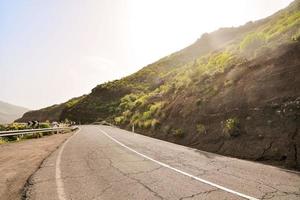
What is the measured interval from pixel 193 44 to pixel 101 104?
141 feet

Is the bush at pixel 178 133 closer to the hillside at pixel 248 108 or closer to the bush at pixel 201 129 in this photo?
the hillside at pixel 248 108

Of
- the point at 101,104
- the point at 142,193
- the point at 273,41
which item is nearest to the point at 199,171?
the point at 142,193

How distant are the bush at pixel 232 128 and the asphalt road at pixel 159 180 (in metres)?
3.63

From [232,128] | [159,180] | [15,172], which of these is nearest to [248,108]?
[232,128]

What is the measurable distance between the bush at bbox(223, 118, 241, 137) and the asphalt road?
3626 mm

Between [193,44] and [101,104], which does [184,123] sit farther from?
[193,44]

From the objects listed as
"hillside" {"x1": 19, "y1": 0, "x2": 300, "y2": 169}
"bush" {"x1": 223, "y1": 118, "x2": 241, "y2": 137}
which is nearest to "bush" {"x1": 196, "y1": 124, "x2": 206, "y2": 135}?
"hillside" {"x1": 19, "y1": 0, "x2": 300, "y2": 169}

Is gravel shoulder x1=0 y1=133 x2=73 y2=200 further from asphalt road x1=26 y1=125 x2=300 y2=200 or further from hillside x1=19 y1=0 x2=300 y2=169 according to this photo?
hillside x1=19 y1=0 x2=300 y2=169

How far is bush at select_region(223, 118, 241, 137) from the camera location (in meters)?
14.6

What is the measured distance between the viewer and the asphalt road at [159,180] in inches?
256

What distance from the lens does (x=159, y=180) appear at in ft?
25.7

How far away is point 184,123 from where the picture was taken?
70.1 feet

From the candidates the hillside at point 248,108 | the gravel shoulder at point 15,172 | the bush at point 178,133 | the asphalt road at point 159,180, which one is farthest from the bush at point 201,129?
the gravel shoulder at point 15,172

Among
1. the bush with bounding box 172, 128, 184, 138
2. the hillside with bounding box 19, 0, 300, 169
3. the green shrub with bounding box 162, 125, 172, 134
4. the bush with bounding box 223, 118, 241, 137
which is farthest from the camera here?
the green shrub with bounding box 162, 125, 172, 134
